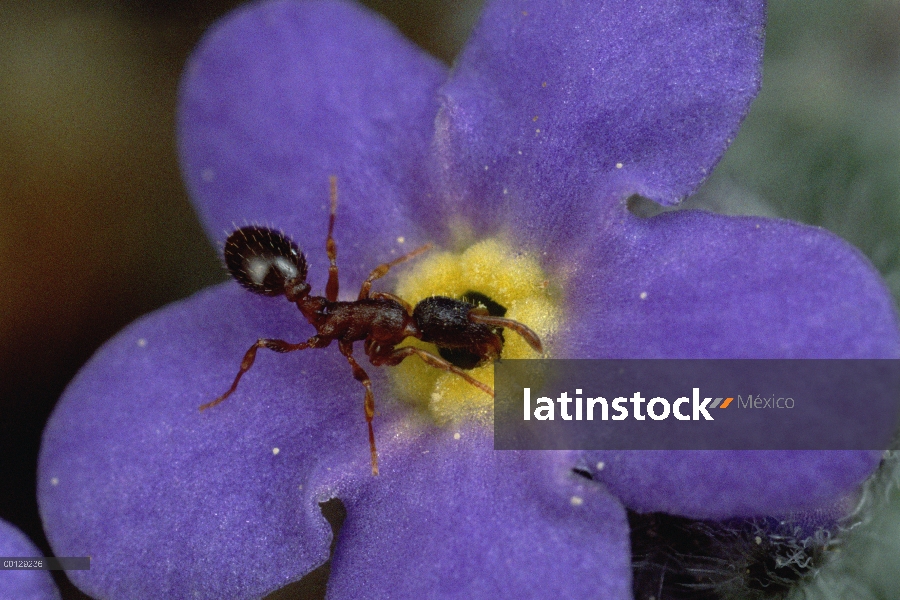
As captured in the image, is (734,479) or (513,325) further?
(513,325)

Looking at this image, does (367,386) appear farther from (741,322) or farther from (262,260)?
(741,322)

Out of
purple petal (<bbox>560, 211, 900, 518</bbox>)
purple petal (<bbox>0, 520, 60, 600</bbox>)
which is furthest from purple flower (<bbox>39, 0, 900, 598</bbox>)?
purple petal (<bbox>0, 520, 60, 600</bbox>)

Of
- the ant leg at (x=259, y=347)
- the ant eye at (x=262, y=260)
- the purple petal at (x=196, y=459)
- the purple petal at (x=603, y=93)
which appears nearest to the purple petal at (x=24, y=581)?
the purple petal at (x=196, y=459)

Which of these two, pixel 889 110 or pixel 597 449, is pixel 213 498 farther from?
pixel 889 110

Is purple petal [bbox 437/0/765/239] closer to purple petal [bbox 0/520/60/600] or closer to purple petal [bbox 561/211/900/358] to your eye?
purple petal [bbox 561/211/900/358]

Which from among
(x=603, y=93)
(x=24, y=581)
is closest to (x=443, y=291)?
(x=603, y=93)

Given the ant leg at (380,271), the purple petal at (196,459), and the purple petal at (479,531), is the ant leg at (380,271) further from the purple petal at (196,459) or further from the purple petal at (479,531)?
the purple petal at (479,531)
